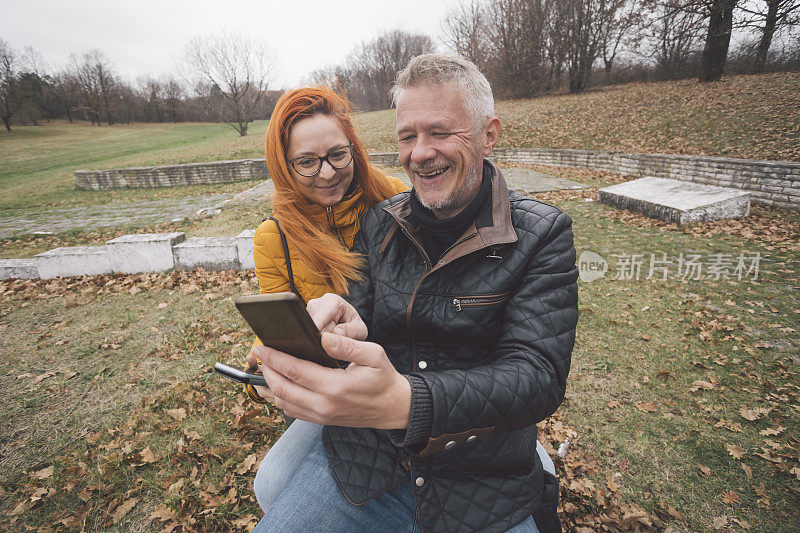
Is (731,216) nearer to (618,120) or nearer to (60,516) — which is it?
(60,516)

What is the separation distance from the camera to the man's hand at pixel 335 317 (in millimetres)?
1400

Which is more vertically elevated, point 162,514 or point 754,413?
point 754,413

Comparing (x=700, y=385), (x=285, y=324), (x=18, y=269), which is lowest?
(x=700, y=385)

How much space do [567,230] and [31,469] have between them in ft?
14.9

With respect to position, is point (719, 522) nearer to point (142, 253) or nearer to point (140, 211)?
point (142, 253)

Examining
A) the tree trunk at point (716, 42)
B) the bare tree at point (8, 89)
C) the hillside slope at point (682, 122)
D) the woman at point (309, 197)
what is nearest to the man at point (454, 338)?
the woman at point (309, 197)

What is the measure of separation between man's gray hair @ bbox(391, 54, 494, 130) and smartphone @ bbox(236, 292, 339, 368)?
131 centimetres

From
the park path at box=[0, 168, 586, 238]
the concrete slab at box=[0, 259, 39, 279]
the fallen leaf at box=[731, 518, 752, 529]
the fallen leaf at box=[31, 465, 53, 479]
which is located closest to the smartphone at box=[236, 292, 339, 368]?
the fallen leaf at box=[731, 518, 752, 529]

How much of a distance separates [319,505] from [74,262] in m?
7.45

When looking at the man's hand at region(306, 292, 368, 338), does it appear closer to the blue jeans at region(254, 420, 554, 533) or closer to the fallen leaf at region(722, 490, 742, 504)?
the blue jeans at region(254, 420, 554, 533)

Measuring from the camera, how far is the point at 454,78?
5.31 feet

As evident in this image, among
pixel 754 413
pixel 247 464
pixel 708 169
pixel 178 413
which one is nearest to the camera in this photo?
pixel 247 464

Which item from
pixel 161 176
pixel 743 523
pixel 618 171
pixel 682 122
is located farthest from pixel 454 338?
pixel 161 176

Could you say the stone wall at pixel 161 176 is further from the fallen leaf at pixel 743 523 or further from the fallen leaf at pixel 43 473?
the fallen leaf at pixel 743 523
